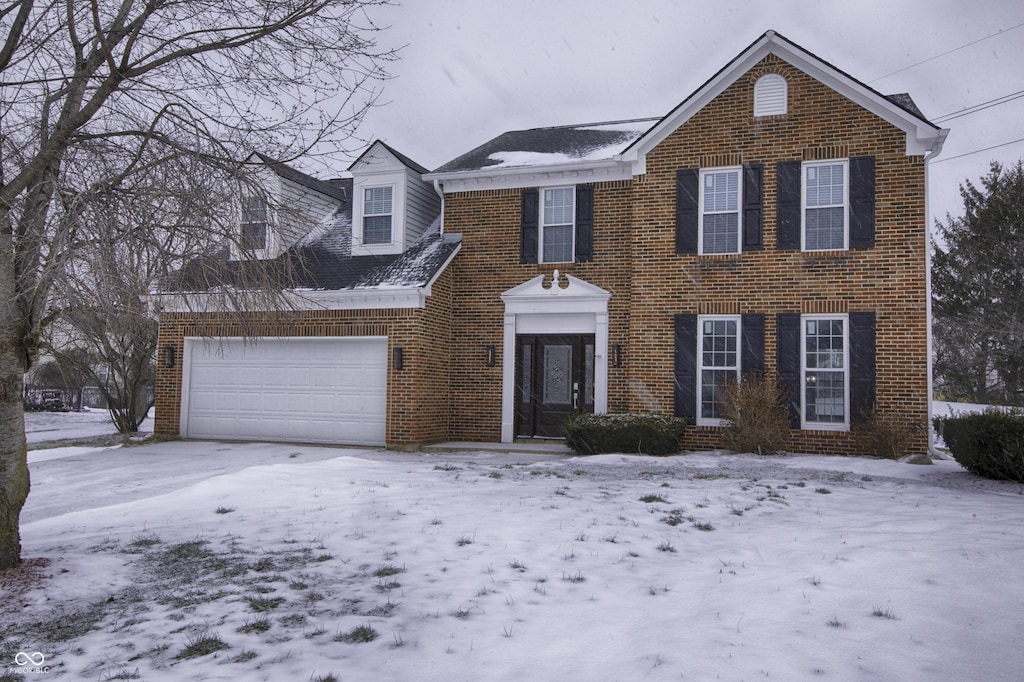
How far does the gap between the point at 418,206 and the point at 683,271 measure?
20.0 feet

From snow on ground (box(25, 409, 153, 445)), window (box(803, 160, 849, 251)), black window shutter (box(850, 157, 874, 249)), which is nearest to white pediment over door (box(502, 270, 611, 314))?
window (box(803, 160, 849, 251))

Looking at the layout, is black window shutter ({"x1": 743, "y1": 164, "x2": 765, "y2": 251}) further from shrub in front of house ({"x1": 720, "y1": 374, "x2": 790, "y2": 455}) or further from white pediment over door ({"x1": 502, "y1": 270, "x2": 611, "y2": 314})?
white pediment over door ({"x1": 502, "y1": 270, "x2": 611, "y2": 314})

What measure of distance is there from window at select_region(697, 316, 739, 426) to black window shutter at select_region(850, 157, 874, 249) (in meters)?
2.48

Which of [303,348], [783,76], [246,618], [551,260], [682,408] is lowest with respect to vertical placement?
[246,618]

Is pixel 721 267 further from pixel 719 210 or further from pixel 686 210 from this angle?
pixel 686 210

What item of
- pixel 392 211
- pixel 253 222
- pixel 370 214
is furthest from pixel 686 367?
pixel 253 222

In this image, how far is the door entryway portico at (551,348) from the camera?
48.8 feet

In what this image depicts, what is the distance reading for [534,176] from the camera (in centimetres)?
1529

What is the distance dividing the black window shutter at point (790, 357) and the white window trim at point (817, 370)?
0.07 metres

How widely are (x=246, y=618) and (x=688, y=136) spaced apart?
1201 cm

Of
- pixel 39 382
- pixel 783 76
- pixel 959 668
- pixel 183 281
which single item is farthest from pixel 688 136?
pixel 39 382

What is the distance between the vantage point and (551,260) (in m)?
15.2

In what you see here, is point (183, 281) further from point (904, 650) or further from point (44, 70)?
point (904, 650)

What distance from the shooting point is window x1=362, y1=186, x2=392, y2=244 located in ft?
52.8
